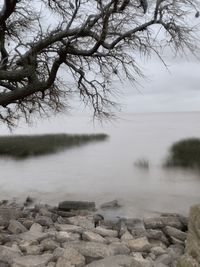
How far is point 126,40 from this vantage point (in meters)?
11.7

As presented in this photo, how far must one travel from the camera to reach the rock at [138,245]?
28.7ft

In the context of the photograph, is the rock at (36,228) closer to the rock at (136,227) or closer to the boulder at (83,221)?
the boulder at (83,221)

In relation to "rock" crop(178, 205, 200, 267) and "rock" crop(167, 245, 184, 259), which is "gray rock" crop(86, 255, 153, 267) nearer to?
"rock" crop(178, 205, 200, 267)

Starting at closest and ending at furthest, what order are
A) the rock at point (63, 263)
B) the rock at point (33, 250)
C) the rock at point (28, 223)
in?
the rock at point (63, 263) < the rock at point (33, 250) < the rock at point (28, 223)

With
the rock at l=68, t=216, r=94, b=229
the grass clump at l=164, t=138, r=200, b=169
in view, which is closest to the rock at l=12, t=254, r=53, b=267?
the rock at l=68, t=216, r=94, b=229

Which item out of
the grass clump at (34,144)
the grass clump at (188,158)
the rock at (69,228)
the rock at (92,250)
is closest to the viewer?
the rock at (92,250)

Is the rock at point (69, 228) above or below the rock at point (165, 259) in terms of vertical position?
above

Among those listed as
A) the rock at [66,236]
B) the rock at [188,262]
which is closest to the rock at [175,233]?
the rock at [66,236]

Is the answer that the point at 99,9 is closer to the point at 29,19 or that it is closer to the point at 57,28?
the point at 57,28

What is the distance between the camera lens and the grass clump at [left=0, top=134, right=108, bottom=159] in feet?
138

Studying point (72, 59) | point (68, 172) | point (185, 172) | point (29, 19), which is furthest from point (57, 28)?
point (68, 172)

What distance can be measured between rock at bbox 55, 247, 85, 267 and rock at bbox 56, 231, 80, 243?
132cm

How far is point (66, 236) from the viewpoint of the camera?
9.25 metres

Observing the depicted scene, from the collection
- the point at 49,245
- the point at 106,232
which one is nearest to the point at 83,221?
the point at 106,232
